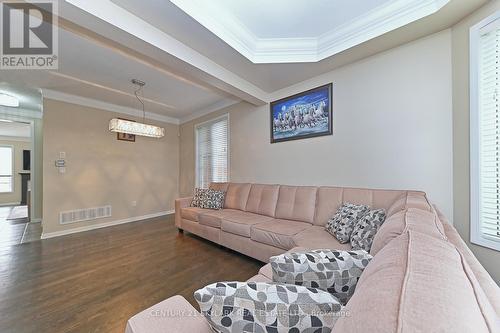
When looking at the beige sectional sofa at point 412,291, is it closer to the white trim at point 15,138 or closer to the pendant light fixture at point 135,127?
the pendant light fixture at point 135,127

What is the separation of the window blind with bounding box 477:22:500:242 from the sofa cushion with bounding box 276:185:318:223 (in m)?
1.50

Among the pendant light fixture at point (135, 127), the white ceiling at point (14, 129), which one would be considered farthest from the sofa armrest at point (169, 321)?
the white ceiling at point (14, 129)

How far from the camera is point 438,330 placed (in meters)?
0.31

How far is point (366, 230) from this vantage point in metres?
1.71

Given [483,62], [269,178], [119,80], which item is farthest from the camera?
[269,178]

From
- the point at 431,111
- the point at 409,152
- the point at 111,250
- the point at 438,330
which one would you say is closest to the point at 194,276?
the point at 111,250

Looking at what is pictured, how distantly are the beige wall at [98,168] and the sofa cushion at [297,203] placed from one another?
3.66 meters

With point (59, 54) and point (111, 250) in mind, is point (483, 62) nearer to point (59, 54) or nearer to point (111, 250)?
point (59, 54)

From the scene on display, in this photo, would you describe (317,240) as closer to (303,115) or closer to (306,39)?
A: (303,115)

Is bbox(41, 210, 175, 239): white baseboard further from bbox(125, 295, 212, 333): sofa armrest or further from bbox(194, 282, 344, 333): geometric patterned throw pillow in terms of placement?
bbox(194, 282, 344, 333): geometric patterned throw pillow

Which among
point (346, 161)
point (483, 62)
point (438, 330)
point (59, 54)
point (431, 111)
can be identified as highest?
point (59, 54)

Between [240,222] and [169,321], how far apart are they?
195 cm

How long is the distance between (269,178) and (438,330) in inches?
129

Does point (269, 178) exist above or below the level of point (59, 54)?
below
